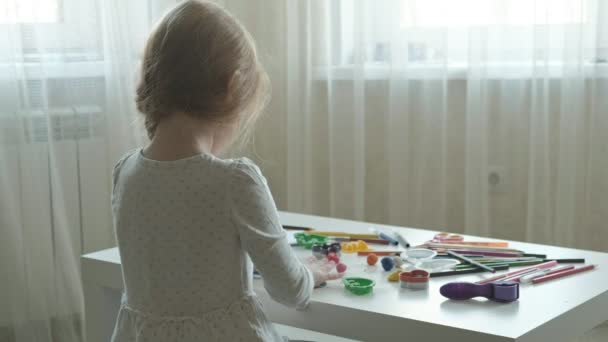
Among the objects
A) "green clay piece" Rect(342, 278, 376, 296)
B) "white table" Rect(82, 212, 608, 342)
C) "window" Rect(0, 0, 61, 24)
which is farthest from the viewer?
"window" Rect(0, 0, 61, 24)

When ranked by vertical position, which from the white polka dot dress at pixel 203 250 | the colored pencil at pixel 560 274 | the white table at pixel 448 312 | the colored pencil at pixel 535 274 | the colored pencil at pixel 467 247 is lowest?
the white table at pixel 448 312

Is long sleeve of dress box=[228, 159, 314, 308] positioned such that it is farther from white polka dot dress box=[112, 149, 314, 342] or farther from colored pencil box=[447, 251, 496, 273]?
colored pencil box=[447, 251, 496, 273]

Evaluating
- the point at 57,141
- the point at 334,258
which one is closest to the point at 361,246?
the point at 334,258

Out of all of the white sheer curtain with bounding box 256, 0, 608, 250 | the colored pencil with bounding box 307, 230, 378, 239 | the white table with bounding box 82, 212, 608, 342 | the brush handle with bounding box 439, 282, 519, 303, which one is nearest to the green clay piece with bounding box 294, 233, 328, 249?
the colored pencil with bounding box 307, 230, 378, 239

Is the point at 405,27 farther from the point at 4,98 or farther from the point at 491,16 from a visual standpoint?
the point at 4,98

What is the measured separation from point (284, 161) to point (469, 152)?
690mm

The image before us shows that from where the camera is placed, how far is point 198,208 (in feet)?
3.58

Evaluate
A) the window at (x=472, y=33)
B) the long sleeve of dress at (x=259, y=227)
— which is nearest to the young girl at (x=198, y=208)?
the long sleeve of dress at (x=259, y=227)

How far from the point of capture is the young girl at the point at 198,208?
1.09 metres

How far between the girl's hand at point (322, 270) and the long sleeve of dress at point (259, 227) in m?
0.12

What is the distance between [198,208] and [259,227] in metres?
0.08

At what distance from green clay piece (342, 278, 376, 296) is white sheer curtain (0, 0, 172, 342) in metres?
1.22

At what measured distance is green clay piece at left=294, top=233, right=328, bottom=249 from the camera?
4.86ft

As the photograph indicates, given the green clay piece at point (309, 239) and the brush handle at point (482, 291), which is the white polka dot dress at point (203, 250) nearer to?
the brush handle at point (482, 291)
